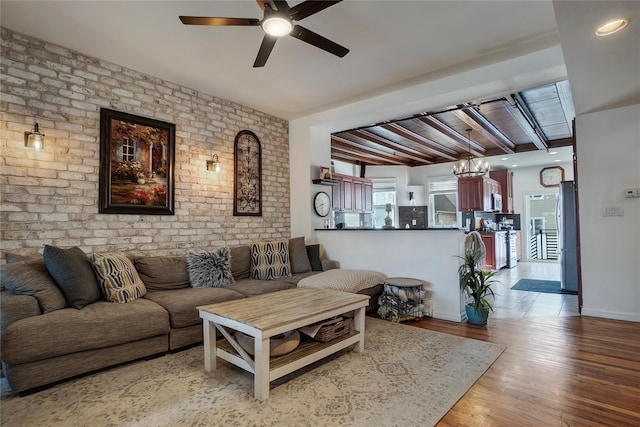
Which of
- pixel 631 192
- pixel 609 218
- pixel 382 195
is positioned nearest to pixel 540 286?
pixel 609 218

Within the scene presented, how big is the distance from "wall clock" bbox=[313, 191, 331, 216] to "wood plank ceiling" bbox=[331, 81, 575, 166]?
50.6 inches

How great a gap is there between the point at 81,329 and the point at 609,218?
529 cm

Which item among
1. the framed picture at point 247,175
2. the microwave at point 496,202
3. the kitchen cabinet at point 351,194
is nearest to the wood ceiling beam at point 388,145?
the kitchen cabinet at point 351,194

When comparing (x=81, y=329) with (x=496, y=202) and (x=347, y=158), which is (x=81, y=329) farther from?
(x=496, y=202)

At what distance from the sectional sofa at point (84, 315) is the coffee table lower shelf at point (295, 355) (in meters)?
0.61

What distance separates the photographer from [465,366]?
8.40 ft

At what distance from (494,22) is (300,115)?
3002 millimetres

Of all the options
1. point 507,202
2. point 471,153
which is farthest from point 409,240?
point 507,202

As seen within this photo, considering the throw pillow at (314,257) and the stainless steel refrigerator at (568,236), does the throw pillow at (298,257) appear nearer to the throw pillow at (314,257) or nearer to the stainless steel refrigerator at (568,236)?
the throw pillow at (314,257)

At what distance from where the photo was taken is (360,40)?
3.12 meters

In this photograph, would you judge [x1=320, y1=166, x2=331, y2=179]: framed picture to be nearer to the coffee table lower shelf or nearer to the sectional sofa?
the sectional sofa

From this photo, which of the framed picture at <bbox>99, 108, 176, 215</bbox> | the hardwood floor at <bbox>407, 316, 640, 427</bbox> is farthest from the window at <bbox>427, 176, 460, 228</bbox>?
the framed picture at <bbox>99, 108, 176, 215</bbox>

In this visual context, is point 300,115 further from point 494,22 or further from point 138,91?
point 494,22

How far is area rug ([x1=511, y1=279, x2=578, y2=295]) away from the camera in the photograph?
205 inches
